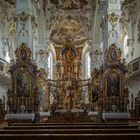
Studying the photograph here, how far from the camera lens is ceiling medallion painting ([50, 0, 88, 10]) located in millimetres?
32312

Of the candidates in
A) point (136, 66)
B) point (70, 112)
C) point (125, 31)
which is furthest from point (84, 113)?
point (125, 31)

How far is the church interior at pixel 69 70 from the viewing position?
10916mm

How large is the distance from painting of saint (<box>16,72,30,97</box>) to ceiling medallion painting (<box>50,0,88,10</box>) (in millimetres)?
14420

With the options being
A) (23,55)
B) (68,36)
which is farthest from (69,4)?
(23,55)

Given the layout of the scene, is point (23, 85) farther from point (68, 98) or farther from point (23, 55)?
point (68, 98)

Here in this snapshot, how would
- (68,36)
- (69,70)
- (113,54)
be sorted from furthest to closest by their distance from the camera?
(68,36), (69,70), (113,54)

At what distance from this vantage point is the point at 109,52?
1980cm

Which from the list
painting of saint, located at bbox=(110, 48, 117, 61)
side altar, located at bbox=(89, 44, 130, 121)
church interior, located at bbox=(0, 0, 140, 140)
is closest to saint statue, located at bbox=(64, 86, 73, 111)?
church interior, located at bbox=(0, 0, 140, 140)

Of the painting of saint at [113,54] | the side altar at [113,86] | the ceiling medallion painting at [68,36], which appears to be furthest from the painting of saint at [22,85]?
the ceiling medallion painting at [68,36]

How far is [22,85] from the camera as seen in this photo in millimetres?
19516

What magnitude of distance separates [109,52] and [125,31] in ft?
34.9

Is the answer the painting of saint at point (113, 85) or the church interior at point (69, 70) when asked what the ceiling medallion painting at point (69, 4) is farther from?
the painting of saint at point (113, 85)

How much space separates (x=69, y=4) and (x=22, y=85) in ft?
50.8

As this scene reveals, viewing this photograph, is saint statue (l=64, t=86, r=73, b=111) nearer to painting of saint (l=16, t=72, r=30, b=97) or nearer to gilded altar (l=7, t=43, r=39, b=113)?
gilded altar (l=7, t=43, r=39, b=113)
